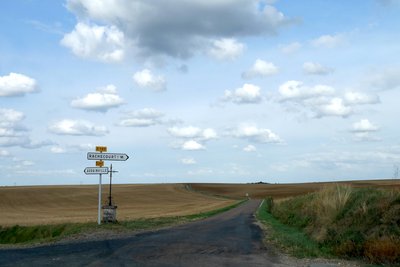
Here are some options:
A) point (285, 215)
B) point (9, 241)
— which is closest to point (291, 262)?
point (285, 215)

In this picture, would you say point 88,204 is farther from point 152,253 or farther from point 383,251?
point 383,251

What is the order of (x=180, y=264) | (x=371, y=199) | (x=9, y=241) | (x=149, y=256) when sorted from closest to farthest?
(x=180, y=264) → (x=149, y=256) → (x=371, y=199) → (x=9, y=241)

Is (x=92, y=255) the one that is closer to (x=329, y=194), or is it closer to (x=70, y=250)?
(x=70, y=250)

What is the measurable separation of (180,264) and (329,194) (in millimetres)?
10533

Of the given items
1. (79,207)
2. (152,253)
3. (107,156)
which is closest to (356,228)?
(152,253)

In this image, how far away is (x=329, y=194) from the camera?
69.8 feet

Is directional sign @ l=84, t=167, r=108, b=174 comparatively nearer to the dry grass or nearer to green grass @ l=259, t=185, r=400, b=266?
green grass @ l=259, t=185, r=400, b=266

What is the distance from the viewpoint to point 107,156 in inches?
923

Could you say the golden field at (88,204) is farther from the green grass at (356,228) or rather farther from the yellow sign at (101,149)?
the yellow sign at (101,149)

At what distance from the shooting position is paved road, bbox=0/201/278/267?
506 inches

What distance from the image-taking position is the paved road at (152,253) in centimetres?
1286

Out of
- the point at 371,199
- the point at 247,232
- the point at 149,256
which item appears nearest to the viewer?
the point at 149,256

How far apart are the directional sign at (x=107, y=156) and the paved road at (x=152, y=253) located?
5.31 meters

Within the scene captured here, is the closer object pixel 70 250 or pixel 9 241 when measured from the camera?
pixel 70 250
